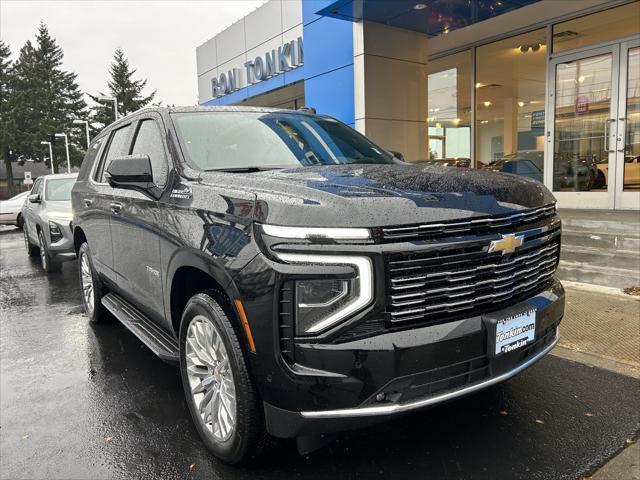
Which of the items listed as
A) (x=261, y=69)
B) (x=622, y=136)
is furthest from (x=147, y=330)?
(x=261, y=69)

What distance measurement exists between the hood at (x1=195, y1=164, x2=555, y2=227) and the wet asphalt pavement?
1262 mm

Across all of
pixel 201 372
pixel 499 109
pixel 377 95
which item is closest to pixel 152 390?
pixel 201 372

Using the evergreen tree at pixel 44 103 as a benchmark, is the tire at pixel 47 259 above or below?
below

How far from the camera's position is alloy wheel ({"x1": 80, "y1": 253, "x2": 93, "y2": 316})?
5.33 m

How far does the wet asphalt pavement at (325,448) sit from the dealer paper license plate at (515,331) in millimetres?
651

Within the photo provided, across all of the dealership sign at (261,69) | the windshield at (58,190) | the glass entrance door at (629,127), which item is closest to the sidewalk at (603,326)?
the glass entrance door at (629,127)

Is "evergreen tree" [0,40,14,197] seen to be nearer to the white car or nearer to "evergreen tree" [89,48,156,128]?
"evergreen tree" [89,48,156,128]

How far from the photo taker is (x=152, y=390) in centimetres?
366

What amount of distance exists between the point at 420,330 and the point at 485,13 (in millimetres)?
8927

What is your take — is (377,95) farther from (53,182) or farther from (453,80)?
(53,182)

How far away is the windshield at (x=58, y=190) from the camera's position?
9.02 metres

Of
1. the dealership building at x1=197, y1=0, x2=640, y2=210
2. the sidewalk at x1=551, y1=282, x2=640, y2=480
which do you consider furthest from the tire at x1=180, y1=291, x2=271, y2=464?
the dealership building at x1=197, y1=0, x2=640, y2=210

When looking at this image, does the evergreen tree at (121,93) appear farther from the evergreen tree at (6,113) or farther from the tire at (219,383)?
the tire at (219,383)

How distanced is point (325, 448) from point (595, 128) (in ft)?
28.1
